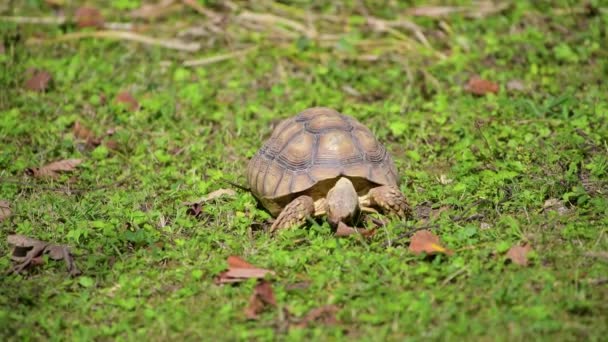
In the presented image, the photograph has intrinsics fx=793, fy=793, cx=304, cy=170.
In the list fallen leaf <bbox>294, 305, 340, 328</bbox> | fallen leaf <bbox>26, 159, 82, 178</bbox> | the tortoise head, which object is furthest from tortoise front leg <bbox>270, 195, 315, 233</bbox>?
fallen leaf <bbox>26, 159, 82, 178</bbox>

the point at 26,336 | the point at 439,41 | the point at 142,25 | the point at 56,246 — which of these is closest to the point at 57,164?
the point at 56,246

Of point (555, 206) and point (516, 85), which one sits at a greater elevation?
point (516, 85)

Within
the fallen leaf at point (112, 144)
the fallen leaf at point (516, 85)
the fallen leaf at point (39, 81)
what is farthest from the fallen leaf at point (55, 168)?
the fallen leaf at point (516, 85)

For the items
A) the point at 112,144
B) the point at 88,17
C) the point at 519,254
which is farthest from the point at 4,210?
the point at 88,17

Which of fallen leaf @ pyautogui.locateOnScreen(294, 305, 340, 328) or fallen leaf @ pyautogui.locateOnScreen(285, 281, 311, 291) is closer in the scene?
fallen leaf @ pyautogui.locateOnScreen(294, 305, 340, 328)

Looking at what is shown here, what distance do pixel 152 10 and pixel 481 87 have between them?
11.3 ft

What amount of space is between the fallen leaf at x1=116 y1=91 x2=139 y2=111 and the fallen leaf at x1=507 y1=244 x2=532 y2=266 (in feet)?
11.5

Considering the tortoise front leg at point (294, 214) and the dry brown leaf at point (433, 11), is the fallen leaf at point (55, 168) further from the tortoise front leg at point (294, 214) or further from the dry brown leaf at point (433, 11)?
the dry brown leaf at point (433, 11)

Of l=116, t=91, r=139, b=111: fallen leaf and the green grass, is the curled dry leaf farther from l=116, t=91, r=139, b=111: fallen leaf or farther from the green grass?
l=116, t=91, r=139, b=111: fallen leaf

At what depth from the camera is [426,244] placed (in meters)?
4.23

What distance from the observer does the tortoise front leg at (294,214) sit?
4516mm

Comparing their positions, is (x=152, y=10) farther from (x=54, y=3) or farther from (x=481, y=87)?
(x=481, y=87)

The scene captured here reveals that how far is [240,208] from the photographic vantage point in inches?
194

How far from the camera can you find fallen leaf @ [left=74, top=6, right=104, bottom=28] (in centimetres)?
766
